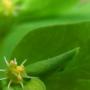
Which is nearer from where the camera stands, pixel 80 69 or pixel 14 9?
pixel 80 69

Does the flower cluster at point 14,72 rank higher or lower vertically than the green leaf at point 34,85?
higher

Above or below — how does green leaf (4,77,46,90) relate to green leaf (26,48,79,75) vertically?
below

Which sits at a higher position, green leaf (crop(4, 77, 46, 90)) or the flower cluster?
the flower cluster

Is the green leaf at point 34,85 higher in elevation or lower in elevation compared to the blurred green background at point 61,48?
lower

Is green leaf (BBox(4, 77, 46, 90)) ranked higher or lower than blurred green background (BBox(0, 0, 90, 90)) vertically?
lower

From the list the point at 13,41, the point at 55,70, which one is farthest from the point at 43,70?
the point at 13,41

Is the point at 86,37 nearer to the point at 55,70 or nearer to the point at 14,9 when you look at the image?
the point at 55,70

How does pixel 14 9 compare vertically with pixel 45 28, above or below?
above
